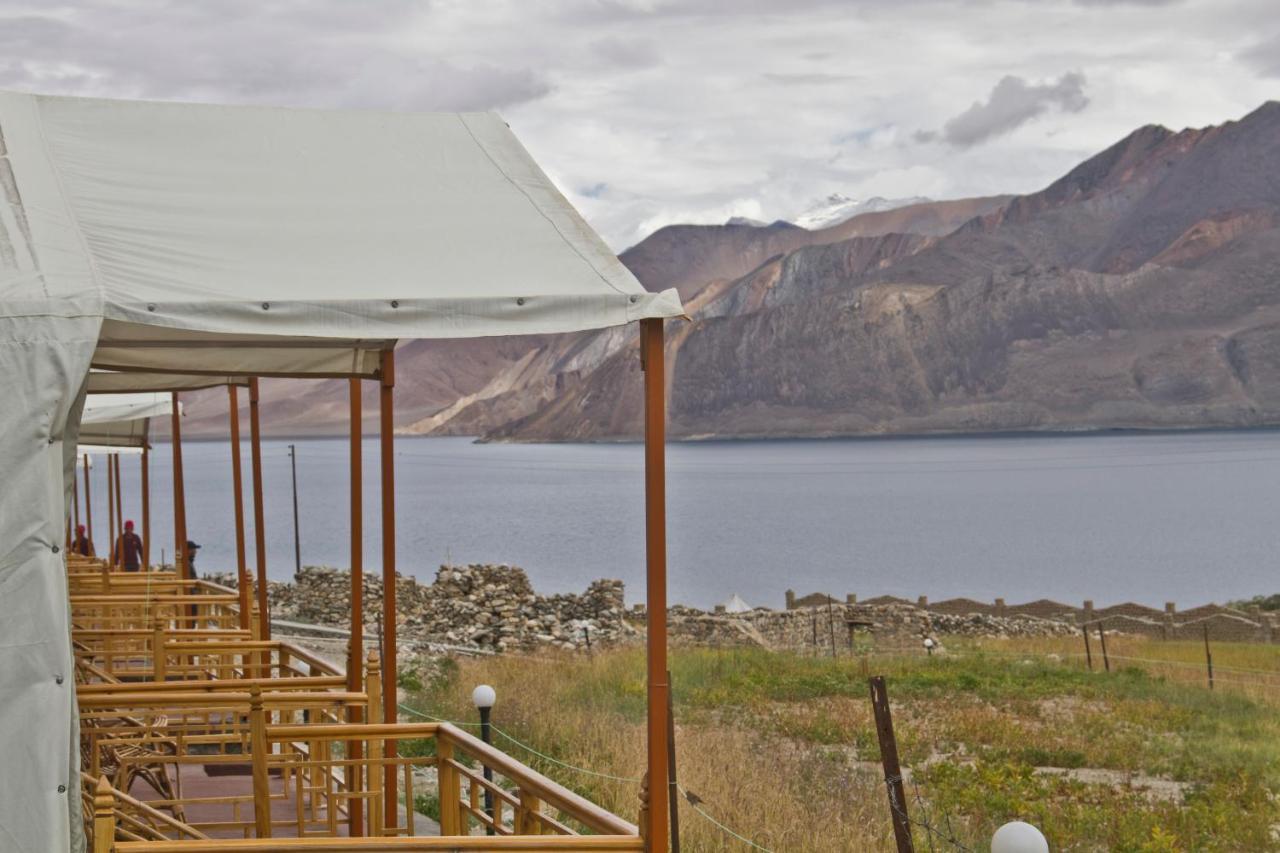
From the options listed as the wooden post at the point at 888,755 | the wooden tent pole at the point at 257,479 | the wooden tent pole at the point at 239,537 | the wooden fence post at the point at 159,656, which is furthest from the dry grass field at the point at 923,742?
the wooden fence post at the point at 159,656

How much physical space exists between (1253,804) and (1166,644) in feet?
58.1

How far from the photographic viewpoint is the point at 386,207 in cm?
591

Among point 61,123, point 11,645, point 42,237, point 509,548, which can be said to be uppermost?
point 61,123

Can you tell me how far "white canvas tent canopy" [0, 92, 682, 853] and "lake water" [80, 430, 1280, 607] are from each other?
49.3 metres

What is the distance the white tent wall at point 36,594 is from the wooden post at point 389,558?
94.7 inches

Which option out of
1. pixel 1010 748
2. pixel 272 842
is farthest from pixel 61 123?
pixel 1010 748

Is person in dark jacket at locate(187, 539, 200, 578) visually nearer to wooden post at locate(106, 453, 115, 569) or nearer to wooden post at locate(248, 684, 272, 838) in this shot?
wooden post at locate(106, 453, 115, 569)

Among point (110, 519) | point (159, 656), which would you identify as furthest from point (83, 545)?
point (159, 656)

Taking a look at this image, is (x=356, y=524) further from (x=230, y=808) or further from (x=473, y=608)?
(x=473, y=608)

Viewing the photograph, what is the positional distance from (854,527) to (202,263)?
94.1 m

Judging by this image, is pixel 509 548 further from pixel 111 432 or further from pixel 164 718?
pixel 164 718

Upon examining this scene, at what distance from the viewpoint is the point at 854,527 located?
97.6 metres

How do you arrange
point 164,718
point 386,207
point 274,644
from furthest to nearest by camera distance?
point 274,644 < point 164,718 < point 386,207

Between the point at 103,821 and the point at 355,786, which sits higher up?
the point at 103,821
